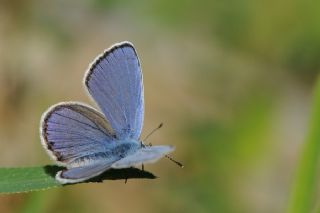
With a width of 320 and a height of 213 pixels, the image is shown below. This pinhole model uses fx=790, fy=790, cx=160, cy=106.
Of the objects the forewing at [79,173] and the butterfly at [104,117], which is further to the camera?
the butterfly at [104,117]

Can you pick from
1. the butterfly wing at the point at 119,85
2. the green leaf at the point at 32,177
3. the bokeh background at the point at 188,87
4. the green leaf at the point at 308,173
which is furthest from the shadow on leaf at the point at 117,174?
the bokeh background at the point at 188,87

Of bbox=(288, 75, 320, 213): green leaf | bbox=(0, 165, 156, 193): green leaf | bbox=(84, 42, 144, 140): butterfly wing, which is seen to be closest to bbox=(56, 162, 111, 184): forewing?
bbox=(0, 165, 156, 193): green leaf

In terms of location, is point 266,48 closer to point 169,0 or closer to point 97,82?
point 169,0

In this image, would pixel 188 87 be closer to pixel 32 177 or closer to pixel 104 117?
pixel 104 117

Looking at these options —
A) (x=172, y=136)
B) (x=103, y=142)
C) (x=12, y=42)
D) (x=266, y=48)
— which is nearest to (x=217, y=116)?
(x=172, y=136)

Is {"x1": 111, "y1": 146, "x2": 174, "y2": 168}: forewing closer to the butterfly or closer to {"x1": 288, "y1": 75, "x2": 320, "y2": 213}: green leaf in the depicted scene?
the butterfly

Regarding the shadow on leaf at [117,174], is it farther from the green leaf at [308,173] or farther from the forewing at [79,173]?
the green leaf at [308,173]
